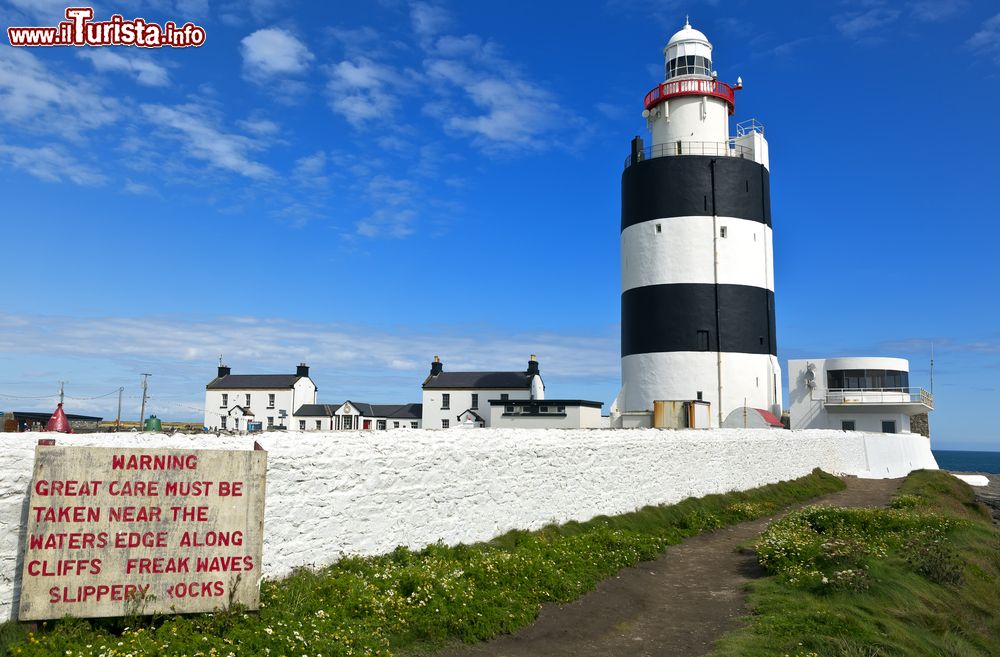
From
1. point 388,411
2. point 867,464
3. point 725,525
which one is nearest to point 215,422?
point 388,411

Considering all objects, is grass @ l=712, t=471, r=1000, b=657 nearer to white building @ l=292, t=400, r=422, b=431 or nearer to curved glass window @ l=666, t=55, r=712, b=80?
curved glass window @ l=666, t=55, r=712, b=80

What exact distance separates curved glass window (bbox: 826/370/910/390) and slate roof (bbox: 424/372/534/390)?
80.8 feet

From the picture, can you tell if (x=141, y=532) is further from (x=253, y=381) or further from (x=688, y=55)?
(x=253, y=381)

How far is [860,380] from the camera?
41406mm

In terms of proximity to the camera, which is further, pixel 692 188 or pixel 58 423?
pixel 692 188

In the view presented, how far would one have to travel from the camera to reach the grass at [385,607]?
23.9 ft

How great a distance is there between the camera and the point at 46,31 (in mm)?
15070

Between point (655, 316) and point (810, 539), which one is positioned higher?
point (655, 316)

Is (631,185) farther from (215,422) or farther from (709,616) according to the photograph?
(215,422)

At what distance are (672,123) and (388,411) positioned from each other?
37954 millimetres

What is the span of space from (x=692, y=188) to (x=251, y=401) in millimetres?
44935

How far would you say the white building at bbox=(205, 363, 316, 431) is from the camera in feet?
215

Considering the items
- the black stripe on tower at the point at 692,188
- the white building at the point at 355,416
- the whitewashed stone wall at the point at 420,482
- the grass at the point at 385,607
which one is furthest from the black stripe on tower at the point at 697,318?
the white building at the point at 355,416

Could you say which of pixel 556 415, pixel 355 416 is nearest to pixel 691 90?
pixel 556 415
